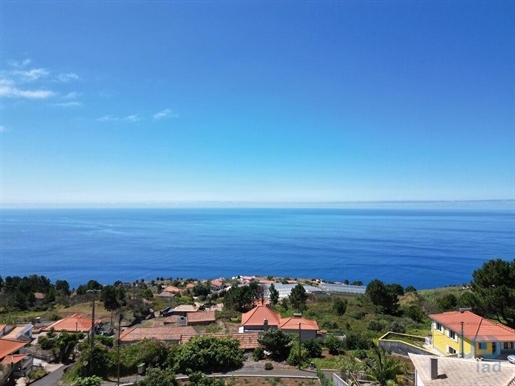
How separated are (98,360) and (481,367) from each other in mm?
20050

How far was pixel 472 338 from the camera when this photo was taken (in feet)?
63.0

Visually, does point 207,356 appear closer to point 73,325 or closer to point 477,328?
point 73,325

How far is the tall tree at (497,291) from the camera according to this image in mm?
24656

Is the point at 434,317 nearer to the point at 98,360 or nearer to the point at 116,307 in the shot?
the point at 98,360

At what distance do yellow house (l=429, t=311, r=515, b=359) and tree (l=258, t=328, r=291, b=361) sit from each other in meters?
9.97

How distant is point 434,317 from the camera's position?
23.1 meters

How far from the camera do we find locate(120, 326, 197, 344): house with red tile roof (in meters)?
25.5

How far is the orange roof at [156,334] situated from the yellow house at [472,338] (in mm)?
17723

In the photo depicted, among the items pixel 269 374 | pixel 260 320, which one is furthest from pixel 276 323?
pixel 269 374

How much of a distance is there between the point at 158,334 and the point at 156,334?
0.16 metres

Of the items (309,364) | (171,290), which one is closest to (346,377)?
(309,364)

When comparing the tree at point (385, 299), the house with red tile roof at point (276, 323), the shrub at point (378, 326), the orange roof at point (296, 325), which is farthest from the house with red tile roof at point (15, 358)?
the tree at point (385, 299)

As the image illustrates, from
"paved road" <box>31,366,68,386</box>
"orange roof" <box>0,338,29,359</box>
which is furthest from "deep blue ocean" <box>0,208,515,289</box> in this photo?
"paved road" <box>31,366,68,386</box>

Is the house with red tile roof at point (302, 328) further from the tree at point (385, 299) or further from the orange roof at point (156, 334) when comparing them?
the tree at point (385, 299)
